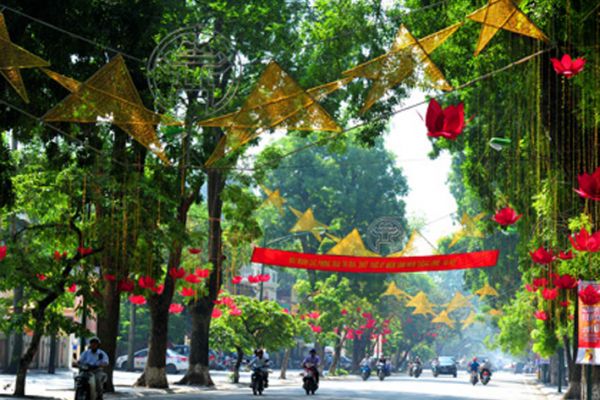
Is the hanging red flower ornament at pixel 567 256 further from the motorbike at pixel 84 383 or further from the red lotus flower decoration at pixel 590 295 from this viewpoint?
the motorbike at pixel 84 383

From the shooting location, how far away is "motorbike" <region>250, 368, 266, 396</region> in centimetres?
3020

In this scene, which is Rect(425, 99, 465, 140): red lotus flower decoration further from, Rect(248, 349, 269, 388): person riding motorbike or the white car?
the white car

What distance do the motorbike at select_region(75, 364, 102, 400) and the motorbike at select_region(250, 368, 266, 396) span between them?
11.2 meters

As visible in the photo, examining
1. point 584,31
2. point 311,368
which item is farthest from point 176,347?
point 584,31

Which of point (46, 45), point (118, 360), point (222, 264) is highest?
point (46, 45)

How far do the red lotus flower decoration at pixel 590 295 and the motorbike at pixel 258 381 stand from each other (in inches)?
560

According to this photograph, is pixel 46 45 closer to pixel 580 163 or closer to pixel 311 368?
pixel 580 163

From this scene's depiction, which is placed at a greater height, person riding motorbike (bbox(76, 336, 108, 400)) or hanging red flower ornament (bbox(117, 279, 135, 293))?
hanging red flower ornament (bbox(117, 279, 135, 293))

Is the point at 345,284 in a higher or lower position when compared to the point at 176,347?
higher

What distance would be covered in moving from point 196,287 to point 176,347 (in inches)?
1246

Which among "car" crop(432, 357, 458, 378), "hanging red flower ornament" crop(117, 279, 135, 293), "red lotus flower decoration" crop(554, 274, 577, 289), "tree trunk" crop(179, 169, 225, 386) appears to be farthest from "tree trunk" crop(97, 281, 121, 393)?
"car" crop(432, 357, 458, 378)

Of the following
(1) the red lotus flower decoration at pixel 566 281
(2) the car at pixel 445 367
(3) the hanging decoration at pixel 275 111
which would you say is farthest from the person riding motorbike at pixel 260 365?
(2) the car at pixel 445 367

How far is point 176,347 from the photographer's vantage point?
64.3m

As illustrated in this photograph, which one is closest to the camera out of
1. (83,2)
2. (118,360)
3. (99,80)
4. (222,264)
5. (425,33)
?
(99,80)
